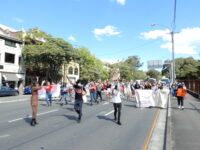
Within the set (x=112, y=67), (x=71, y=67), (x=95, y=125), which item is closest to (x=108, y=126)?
(x=95, y=125)

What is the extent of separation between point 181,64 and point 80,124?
88265 mm

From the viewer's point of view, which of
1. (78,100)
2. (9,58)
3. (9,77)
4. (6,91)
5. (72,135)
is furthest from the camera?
(9,58)

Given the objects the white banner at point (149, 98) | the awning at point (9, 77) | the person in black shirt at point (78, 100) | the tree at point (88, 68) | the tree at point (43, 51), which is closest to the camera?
the person in black shirt at point (78, 100)

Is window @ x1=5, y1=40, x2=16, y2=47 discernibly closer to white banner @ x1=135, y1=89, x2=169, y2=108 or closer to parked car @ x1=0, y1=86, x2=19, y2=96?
parked car @ x1=0, y1=86, x2=19, y2=96

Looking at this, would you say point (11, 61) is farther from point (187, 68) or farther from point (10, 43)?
point (187, 68)

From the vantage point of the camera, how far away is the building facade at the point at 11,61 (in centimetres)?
2920

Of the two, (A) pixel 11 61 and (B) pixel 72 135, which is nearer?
(B) pixel 72 135

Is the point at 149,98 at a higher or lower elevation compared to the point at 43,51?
lower

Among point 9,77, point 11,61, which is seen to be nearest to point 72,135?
point 9,77

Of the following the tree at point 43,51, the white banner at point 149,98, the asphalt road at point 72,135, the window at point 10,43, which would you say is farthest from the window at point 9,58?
the asphalt road at point 72,135

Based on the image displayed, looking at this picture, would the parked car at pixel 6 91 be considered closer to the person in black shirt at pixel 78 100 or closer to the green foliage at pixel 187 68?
the person in black shirt at pixel 78 100

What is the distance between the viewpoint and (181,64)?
87188 mm

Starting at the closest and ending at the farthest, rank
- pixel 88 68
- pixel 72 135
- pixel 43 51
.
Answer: pixel 72 135 < pixel 43 51 < pixel 88 68

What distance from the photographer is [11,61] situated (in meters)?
31.1
